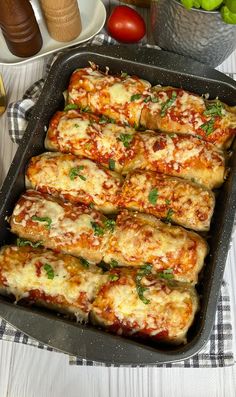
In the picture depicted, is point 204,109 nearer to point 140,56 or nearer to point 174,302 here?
point 140,56

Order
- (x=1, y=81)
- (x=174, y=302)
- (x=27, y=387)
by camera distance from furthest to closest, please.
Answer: (x=1, y=81)
(x=27, y=387)
(x=174, y=302)

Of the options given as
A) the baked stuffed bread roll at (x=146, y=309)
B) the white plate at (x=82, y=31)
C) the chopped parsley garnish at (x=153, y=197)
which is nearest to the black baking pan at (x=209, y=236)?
the baked stuffed bread roll at (x=146, y=309)

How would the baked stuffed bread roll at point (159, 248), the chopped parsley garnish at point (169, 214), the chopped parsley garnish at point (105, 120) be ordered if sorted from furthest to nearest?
the chopped parsley garnish at point (105, 120) < the chopped parsley garnish at point (169, 214) < the baked stuffed bread roll at point (159, 248)

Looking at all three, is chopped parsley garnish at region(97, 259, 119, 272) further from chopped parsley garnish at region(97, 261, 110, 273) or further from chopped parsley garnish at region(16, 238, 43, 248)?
chopped parsley garnish at region(16, 238, 43, 248)

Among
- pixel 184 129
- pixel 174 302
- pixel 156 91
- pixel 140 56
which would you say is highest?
pixel 140 56

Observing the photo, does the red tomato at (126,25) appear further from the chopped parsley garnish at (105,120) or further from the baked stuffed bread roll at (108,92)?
the chopped parsley garnish at (105,120)

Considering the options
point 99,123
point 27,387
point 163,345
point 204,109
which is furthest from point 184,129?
point 27,387

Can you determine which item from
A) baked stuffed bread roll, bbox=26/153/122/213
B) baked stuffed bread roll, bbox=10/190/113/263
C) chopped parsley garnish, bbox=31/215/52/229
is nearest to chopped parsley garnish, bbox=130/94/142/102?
baked stuffed bread roll, bbox=26/153/122/213
